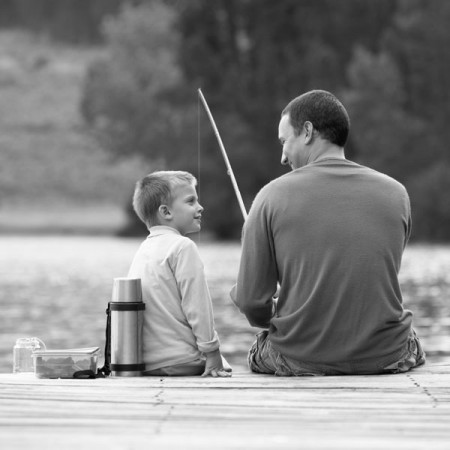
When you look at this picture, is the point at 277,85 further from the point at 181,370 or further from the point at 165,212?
the point at 181,370

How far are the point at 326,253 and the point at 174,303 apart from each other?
63cm

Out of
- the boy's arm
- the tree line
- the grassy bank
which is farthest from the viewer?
the grassy bank

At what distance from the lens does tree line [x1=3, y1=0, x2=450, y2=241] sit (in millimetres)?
38719

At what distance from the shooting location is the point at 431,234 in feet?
128

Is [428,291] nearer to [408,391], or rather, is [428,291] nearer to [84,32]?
[408,391]

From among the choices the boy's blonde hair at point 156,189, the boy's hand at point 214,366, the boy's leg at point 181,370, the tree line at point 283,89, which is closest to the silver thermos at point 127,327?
the boy's leg at point 181,370

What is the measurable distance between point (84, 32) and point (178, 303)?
112318 millimetres

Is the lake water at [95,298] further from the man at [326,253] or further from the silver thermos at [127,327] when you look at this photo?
the man at [326,253]

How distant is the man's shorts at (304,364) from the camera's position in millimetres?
5023

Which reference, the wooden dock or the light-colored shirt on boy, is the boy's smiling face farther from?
the wooden dock

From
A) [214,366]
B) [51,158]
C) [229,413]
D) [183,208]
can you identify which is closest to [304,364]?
[214,366]

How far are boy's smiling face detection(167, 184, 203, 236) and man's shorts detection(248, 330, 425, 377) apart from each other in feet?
1.61

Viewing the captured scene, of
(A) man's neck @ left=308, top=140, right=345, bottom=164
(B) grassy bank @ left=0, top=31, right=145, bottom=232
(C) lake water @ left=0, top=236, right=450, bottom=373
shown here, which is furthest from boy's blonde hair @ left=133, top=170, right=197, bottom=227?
(B) grassy bank @ left=0, top=31, right=145, bottom=232

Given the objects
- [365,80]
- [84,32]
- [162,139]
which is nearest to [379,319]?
[365,80]
